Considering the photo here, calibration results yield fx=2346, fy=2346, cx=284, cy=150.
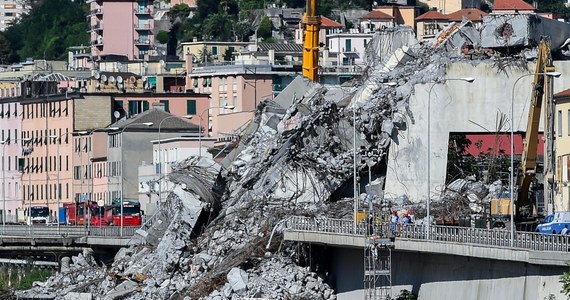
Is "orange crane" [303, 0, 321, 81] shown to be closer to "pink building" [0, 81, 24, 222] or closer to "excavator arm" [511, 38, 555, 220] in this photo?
"excavator arm" [511, 38, 555, 220]

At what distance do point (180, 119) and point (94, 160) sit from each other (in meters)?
7.40

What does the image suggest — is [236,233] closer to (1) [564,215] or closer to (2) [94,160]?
(1) [564,215]

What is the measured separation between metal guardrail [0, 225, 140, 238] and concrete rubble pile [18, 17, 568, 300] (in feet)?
36.7

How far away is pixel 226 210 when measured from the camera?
91500 millimetres

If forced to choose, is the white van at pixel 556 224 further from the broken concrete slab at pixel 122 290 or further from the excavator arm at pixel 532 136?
the broken concrete slab at pixel 122 290

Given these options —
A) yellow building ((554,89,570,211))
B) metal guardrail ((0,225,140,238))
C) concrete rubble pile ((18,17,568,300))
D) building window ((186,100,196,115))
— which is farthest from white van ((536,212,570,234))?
building window ((186,100,196,115))

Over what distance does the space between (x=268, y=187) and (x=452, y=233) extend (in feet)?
→ 65.6

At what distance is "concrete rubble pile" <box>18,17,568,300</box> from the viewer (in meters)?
87.6

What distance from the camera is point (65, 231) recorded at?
115 metres

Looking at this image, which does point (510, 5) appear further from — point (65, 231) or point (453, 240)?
point (453, 240)

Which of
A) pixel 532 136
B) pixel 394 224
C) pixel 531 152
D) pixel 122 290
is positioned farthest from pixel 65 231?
pixel 394 224

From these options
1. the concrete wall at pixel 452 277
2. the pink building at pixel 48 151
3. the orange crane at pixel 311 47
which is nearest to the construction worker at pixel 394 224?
the concrete wall at pixel 452 277

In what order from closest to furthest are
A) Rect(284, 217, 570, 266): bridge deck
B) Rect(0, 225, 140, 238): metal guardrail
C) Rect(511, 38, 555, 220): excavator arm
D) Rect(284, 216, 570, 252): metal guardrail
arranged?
Rect(284, 217, 570, 266): bridge deck → Rect(284, 216, 570, 252): metal guardrail → Rect(511, 38, 555, 220): excavator arm → Rect(0, 225, 140, 238): metal guardrail

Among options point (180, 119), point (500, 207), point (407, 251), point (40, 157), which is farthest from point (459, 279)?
point (40, 157)
